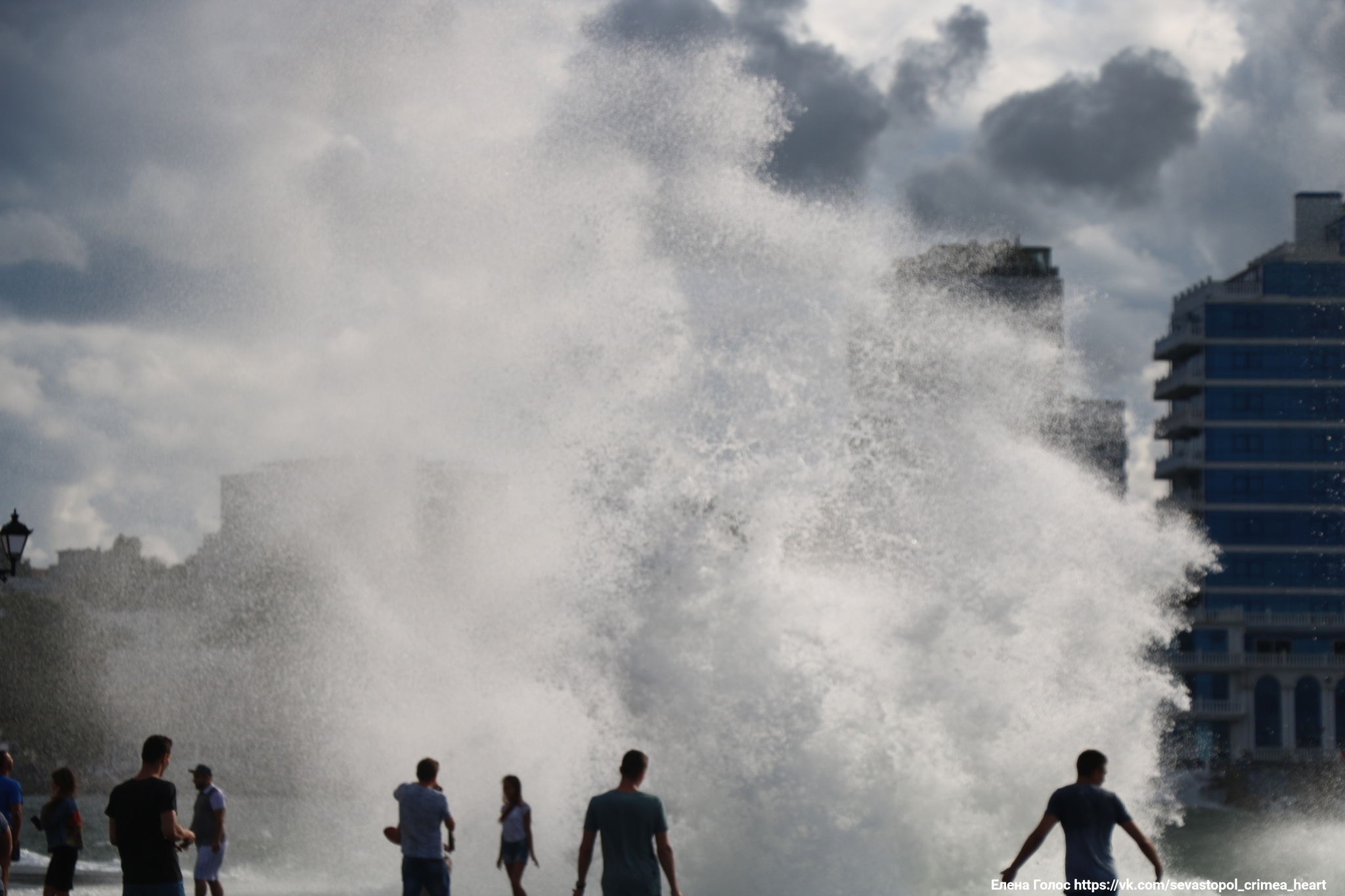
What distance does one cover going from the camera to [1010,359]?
35.0 meters

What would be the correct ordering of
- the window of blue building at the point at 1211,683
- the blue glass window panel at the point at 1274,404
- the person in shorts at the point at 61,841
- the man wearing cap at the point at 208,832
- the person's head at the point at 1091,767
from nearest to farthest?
the person's head at the point at 1091,767
the person in shorts at the point at 61,841
the man wearing cap at the point at 208,832
the blue glass window panel at the point at 1274,404
the window of blue building at the point at 1211,683

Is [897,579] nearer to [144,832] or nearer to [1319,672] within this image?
[144,832]

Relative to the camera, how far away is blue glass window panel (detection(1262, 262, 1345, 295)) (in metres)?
72.1

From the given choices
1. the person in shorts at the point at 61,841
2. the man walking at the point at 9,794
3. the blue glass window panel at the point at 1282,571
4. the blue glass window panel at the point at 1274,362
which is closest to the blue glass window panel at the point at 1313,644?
the blue glass window panel at the point at 1282,571

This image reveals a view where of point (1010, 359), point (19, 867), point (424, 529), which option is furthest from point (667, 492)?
point (1010, 359)

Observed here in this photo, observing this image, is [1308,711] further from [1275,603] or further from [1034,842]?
[1034,842]

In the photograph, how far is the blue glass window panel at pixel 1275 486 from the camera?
72312 mm

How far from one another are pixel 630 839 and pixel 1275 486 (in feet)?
237

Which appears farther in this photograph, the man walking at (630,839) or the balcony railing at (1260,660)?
the balcony railing at (1260,660)

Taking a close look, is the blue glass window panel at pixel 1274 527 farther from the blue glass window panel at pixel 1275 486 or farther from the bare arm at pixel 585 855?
the bare arm at pixel 585 855

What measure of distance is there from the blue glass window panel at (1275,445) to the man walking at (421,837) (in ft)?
231

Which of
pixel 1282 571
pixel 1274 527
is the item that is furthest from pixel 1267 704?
pixel 1274 527

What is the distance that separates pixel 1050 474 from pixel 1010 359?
11.2 m

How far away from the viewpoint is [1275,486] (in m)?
73.1
